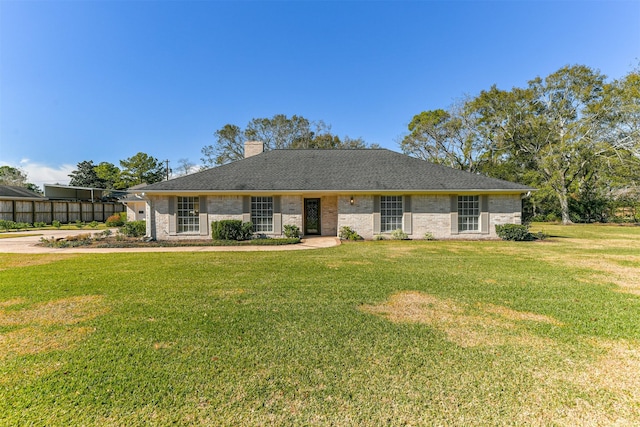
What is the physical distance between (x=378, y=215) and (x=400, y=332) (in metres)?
10.3

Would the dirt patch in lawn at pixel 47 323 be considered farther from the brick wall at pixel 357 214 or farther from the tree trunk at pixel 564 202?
the tree trunk at pixel 564 202

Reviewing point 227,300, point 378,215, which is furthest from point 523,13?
point 227,300

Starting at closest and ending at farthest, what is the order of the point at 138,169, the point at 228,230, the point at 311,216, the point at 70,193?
the point at 228,230 → the point at 311,216 → the point at 70,193 → the point at 138,169

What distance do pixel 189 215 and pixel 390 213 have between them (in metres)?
9.82

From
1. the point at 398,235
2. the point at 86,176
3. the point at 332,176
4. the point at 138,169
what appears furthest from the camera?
the point at 86,176

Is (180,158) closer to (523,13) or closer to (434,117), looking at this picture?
(434,117)

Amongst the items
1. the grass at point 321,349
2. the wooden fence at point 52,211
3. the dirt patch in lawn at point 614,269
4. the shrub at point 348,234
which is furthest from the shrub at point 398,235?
the wooden fence at point 52,211

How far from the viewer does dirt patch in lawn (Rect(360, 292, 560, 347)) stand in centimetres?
348

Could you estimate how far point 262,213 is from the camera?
45.3 ft

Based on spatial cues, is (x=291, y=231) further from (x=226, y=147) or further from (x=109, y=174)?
(x=109, y=174)

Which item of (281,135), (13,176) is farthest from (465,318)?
(13,176)

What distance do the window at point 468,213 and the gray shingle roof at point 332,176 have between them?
77cm

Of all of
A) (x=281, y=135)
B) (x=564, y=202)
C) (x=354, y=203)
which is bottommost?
(x=354, y=203)

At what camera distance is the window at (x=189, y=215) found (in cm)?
1365
